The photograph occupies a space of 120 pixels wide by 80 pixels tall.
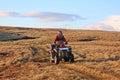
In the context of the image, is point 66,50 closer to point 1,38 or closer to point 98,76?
point 98,76

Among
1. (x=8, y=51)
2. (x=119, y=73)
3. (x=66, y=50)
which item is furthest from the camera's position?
(x=8, y=51)

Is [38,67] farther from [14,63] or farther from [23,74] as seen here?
[14,63]

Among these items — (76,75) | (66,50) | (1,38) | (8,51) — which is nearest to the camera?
(76,75)

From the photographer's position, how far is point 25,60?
108 ft

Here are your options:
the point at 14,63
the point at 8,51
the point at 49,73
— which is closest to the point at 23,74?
the point at 49,73

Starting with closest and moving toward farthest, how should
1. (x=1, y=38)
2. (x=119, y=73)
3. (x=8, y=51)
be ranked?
(x=119, y=73)
(x=8, y=51)
(x=1, y=38)

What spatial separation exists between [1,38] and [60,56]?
4521cm

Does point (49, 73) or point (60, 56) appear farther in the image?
point (60, 56)

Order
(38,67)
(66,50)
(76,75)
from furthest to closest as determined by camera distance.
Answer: (66,50) → (38,67) → (76,75)

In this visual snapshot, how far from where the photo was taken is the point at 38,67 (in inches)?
1097

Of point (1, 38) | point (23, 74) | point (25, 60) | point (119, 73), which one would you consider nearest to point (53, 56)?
Answer: point (25, 60)

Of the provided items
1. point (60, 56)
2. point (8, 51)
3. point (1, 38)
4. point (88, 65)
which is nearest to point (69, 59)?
point (60, 56)

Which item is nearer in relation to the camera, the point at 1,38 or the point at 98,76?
the point at 98,76

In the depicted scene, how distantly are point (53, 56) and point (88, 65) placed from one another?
4216 millimetres
